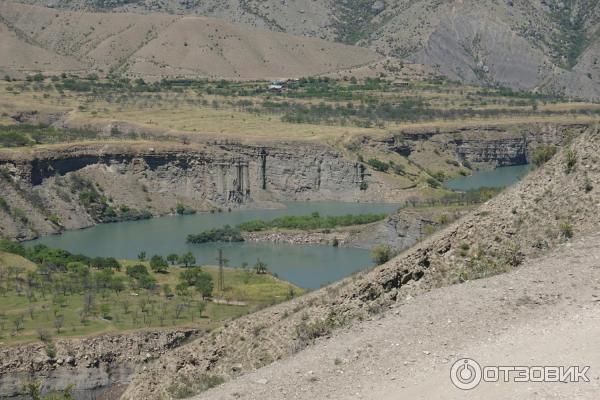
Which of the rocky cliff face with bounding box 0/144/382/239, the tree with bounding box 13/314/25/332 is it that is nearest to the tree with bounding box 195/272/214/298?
the tree with bounding box 13/314/25/332

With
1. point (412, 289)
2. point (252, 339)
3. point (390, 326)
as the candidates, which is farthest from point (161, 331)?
point (390, 326)

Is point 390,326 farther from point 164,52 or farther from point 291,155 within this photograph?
point 164,52

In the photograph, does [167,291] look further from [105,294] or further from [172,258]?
[172,258]

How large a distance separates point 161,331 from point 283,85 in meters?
125

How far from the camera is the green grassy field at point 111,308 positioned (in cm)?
5247

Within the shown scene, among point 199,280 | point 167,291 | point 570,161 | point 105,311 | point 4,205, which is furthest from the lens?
point 4,205

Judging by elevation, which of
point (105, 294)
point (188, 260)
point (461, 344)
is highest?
point (461, 344)

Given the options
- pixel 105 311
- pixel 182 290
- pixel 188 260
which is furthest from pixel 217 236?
pixel 105 311

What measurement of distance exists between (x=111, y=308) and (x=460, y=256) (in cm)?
3390

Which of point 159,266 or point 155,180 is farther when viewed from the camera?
point 155,180

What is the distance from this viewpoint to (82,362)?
5019 cm

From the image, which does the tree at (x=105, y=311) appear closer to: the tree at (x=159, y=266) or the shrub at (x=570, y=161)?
the tree at (x=159, y=266)
